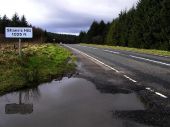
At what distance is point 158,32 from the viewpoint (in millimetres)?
49531

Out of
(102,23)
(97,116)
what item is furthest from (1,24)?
(97,116)

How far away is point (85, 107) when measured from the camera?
973 cm

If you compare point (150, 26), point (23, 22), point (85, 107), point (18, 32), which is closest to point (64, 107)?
point (85, 107)

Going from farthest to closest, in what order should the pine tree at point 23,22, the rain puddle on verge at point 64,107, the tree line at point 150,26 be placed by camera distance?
the pine tree at point 23,22 → the tree line at point 150,26 → the rain puddle on verge at point 64,107

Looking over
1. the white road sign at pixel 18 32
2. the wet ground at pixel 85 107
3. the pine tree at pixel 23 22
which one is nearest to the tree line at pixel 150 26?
the white road sign at pixel 18 32

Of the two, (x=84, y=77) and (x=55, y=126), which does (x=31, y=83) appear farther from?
(x=55, y=126)

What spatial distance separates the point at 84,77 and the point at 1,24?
9261cm

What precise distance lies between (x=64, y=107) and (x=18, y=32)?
43.2ft

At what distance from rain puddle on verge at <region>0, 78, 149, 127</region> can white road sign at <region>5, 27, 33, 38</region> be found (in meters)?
9.35

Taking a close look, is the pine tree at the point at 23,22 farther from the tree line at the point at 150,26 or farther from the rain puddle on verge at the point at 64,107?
the rain puddle on verge at the point at 64,107

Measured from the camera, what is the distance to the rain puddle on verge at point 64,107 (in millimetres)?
8086

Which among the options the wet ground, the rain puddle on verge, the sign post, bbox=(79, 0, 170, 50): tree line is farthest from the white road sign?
bbox=(79, 0, 170, 50): tree line

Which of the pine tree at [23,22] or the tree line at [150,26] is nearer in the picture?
the tree line at [150,26]

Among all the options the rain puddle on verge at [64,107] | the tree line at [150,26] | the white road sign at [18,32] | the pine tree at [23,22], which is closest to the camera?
the rain puddle on verge at [64,107]
